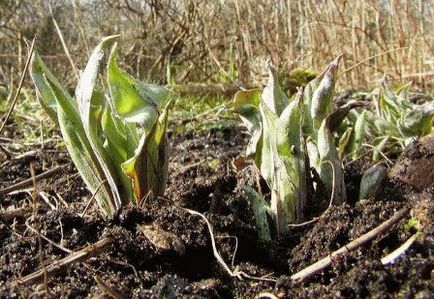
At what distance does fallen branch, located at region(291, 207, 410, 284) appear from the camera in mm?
1454

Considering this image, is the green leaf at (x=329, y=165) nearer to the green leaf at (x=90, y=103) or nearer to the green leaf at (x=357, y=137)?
the green leaf at (x=90, y=103)

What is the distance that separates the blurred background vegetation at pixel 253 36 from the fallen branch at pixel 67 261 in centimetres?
331

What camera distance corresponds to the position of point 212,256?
162cm

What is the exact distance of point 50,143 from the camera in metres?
3.41

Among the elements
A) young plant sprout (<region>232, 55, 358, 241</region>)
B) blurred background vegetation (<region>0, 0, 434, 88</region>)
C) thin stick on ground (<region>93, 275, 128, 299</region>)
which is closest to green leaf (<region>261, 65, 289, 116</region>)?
young plant sprout (<region>232, 55, 358, 241</region>)

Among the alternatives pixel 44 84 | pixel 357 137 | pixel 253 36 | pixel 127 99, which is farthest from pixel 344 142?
pixel 253 36

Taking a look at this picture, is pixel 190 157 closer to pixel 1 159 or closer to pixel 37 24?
pixel 1 159

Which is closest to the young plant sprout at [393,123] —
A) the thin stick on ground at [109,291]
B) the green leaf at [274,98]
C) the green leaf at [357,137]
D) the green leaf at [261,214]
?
the green leaf at [357,137]

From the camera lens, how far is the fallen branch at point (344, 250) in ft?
4.77

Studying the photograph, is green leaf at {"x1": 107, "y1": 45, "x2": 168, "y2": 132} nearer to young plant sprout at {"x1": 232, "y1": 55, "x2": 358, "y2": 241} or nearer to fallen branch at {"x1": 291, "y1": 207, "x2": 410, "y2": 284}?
young plant sprout at {"x1": 232, "y1": 55, "x2": 358, "y2": 241}

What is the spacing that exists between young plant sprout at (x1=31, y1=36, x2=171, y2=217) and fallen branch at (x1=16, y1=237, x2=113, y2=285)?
235mm

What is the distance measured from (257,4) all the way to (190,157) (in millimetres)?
2937

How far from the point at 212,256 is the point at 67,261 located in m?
0.36

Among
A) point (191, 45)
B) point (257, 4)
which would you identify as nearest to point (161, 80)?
point (191, 45)
